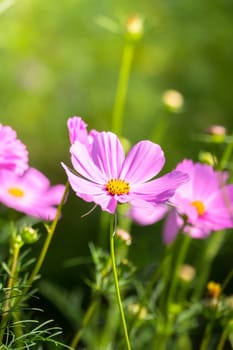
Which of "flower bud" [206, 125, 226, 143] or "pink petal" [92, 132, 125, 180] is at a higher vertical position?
"flower bud" [206, 125, 226, 143]

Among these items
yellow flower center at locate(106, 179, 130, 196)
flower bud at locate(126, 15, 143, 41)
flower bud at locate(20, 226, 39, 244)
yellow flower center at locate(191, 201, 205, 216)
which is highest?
flower bud at locate(126, 15, 143, 41)

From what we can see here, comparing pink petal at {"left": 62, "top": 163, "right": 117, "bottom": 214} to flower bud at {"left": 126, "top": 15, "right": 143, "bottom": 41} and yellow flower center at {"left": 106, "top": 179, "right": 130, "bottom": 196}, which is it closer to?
yellow flower center at {"left": 106, "top": 179, "right": 130, "bottom": 196}

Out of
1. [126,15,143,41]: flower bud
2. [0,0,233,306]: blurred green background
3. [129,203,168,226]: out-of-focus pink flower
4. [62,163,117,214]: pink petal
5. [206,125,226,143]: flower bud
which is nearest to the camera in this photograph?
[62,163,117,214]: pink petal

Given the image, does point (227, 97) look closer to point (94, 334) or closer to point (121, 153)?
point (94, 334)

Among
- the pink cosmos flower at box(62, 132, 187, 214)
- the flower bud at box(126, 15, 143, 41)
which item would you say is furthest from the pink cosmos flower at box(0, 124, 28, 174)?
the flower bud at box(126, 15, 143, 41)

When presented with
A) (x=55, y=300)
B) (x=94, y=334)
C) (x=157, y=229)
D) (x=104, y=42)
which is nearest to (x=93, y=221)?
(x=157, y=229)

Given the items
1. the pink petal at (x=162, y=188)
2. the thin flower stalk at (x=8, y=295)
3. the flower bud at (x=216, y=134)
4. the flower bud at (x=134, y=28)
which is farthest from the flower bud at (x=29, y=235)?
the flower bud at (x=134, y=28)

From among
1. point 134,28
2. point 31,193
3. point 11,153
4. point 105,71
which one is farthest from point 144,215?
point 105,71

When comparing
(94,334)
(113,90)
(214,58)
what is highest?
(214,58)
